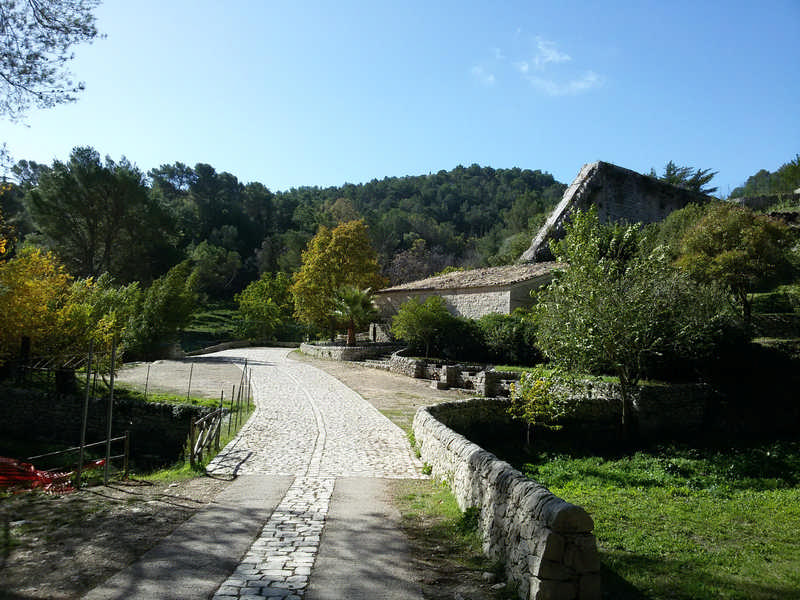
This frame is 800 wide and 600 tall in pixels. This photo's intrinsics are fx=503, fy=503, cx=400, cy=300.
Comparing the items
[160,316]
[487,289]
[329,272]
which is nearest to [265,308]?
[329,272]

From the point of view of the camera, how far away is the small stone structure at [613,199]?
33969 millimetres

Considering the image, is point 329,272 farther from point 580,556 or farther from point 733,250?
point 580,556

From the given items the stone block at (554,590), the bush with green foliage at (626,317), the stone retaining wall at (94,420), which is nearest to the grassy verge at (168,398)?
the stone retaining wall at (94,420)

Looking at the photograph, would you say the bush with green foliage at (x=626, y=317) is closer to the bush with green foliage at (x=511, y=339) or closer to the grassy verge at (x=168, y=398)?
the bush with green foliage at (x=511, y=339)

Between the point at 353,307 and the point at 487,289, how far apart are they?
9741mm

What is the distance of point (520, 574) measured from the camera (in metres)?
4.54

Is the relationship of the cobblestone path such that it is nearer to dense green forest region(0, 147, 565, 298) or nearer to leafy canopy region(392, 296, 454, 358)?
leafy canopy region(392, 296, 454, 358)

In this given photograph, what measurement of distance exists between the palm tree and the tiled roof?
3.05 metres

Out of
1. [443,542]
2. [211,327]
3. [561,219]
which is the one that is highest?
[561,219]

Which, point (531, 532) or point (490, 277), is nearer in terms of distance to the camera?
point (531, 532)

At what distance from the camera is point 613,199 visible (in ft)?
113

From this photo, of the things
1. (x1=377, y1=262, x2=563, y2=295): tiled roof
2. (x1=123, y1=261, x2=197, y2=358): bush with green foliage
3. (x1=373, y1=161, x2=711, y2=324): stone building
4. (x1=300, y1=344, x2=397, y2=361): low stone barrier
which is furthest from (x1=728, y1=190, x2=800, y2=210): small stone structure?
(x1=123, y1=261, x2=197, y2=358): bush with green foliage

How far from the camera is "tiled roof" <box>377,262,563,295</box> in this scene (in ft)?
93.9

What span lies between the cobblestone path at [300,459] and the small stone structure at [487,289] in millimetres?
11163
